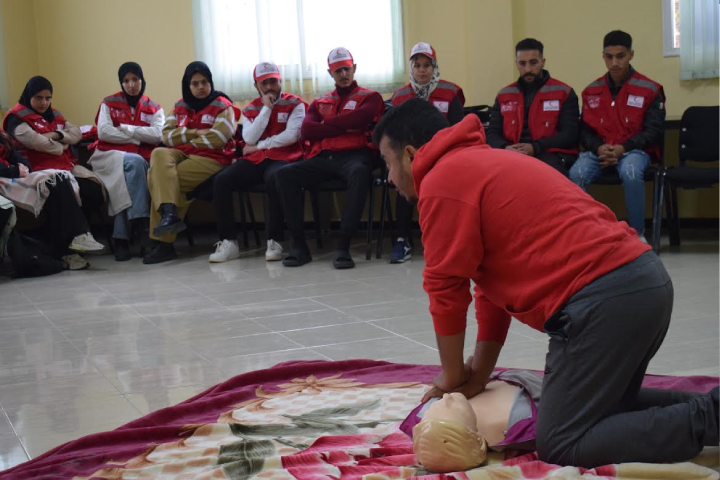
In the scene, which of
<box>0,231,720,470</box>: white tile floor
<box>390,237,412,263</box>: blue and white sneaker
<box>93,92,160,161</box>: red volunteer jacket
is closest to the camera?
<box>0,231,720,470</box>: white tile floor

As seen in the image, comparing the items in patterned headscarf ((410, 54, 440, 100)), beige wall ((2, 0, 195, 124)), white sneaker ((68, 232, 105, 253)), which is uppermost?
beige wall ((2, 0, 195, 124))

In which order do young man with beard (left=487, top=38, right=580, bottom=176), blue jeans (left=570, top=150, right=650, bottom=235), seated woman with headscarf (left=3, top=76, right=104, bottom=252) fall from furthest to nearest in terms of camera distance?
seated woman with headscarf (left=3, top=76, right=104, bottom=252), young man with beard (left=487, top=38, right=580, bottom=176), blue jeans (left=570, top=150, right=650, bottom=235)

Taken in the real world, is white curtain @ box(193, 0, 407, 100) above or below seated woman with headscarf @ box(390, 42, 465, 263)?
above

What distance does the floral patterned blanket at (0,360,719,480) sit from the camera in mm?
1871

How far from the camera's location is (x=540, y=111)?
5652mm

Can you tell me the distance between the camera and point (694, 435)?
5.66ft

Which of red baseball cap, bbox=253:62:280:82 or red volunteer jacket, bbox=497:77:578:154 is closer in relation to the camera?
red volunteer jacket, bbox=497:77:578:154

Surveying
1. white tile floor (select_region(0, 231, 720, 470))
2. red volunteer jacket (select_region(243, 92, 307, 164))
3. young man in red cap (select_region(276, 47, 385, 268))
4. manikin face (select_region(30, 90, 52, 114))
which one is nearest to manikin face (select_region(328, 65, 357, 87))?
young man in red cap (select_region(276, 47, 385, 268))

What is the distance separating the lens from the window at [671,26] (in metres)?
6.16

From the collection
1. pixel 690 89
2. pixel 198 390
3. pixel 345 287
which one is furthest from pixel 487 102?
pixel 198 390

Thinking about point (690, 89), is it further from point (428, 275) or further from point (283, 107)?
point (428, 275)

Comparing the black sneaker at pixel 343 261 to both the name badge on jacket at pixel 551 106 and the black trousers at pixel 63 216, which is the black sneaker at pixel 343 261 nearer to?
the name badge on jacket at pixel 551 106

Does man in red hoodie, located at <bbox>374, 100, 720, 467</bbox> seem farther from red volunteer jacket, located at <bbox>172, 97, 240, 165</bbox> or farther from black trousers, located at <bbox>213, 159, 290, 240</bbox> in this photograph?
red volunteer jacket, located at <bbox>172, 97, 240, 165</bbox>

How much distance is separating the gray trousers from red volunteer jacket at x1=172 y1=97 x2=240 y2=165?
478 centimetres
